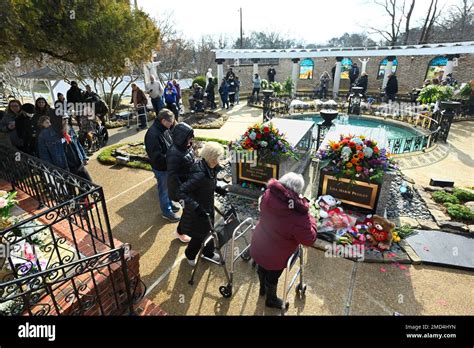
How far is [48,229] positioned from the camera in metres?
3.71

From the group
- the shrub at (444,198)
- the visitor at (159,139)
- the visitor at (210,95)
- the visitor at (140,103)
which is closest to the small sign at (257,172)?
the visitor at (159,139)

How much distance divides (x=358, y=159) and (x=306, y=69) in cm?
2294

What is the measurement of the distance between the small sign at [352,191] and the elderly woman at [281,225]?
105 inches

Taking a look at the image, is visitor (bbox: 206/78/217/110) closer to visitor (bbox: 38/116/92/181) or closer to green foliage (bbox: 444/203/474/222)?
visitor (bbox: 38/116/92/181)

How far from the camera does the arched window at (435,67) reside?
19275 mm

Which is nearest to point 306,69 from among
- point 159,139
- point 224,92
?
point 224,92

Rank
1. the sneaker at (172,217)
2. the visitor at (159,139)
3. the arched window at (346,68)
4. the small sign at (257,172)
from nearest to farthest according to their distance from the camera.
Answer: the visitor at (159,139) → the sneaker at (172,217) → the small sign at (257,172) → the arched window at (346,68)

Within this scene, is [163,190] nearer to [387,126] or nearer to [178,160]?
[178,160]

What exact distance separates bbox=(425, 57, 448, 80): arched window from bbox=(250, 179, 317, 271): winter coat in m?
23.0

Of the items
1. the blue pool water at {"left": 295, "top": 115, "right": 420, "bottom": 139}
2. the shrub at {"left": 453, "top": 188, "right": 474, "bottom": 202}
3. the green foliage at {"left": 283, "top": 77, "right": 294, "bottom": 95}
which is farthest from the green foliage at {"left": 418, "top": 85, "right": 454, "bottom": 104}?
the green foliage at {"left": 283, "top": 77, "right": 294, "bottom": 95}

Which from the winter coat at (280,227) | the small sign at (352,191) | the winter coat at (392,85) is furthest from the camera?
the winter coat at (392,85)

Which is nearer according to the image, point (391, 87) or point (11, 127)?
point (11, 127)

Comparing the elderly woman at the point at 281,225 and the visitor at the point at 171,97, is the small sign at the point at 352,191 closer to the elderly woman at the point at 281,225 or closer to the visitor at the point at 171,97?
the elderly woman at the point at 281,225

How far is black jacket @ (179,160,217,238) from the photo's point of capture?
3.37 metres
